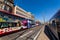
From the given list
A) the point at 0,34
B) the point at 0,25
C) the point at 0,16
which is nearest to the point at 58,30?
the point at 0,34

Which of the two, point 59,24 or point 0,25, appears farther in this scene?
point 0,25

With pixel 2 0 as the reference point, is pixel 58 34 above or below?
below

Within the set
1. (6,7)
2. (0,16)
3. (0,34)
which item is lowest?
(0,34)

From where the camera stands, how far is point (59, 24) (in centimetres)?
1135

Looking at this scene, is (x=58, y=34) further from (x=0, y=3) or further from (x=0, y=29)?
A: (x=0, y=3)

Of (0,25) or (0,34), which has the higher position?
(0,25)

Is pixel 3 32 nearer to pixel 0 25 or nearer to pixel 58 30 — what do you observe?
pixel 0 25

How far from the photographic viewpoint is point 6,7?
54531 millimetres

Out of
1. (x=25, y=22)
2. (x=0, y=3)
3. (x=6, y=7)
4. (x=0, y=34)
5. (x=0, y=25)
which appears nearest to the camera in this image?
(x=0, y=34)

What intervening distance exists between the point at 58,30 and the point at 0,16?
52.5 feet

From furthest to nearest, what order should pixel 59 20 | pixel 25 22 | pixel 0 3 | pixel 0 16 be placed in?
pixel 0 3 → pixel 25 22 → pixel 0 16 → pixel 59 20

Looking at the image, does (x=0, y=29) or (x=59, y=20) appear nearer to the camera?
(x=59, y=20)

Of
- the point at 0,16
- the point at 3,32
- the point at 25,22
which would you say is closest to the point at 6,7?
the point at 25,22

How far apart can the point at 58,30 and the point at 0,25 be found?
1345 centimetres
